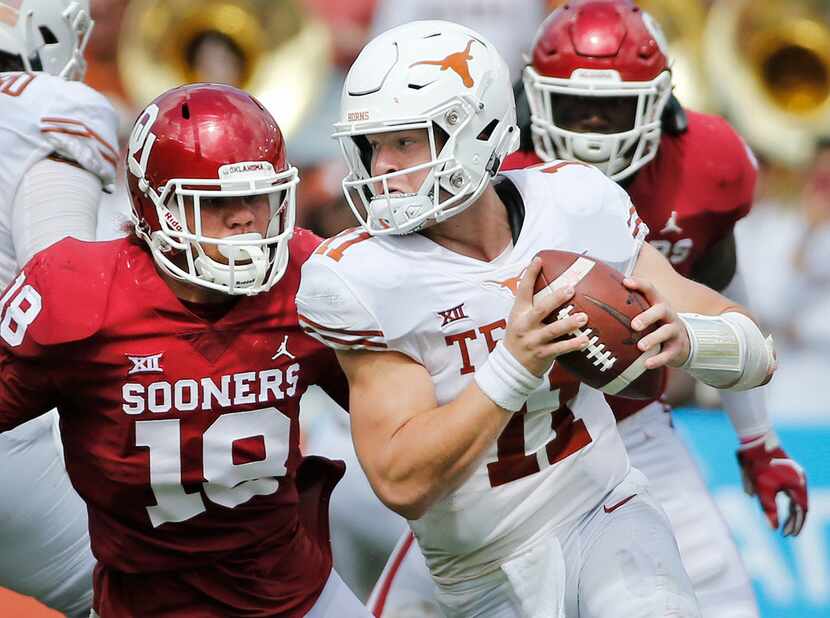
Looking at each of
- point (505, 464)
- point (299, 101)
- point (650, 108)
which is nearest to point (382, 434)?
point (505, 464)

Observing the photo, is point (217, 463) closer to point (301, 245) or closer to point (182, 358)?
point (182, 358)

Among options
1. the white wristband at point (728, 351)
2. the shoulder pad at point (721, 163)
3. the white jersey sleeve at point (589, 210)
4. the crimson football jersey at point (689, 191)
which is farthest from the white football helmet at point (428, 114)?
the shoulder pad at point (721, 163)

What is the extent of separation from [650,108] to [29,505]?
1.75m

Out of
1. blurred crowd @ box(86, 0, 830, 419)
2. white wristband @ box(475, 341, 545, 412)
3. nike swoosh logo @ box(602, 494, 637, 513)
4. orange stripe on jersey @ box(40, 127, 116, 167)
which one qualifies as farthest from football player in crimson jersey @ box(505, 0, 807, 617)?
blurred crowd @ box(86, 0, 830, 419)

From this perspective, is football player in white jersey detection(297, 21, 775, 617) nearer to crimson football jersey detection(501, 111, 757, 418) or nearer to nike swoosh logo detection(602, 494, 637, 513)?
nike swoosh logo detection(602, 494, 637, 513)

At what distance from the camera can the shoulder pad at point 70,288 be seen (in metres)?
2.57

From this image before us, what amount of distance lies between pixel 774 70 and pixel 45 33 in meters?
5.41

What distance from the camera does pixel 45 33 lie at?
11.6 feet

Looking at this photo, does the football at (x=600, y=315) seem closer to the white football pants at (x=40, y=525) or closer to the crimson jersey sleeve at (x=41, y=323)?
the crimson jersey sleeve at (x=41, y=323)

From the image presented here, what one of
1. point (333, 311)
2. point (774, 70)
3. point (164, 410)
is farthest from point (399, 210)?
point (774, 70)

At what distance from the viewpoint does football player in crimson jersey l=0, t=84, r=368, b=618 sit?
261 cm

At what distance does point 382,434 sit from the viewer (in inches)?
97.7

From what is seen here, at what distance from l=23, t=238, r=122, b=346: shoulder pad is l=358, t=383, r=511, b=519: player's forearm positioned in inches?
21.9

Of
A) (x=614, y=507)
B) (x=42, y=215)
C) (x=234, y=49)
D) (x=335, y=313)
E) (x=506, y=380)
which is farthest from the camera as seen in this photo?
(x=234, y=49)
